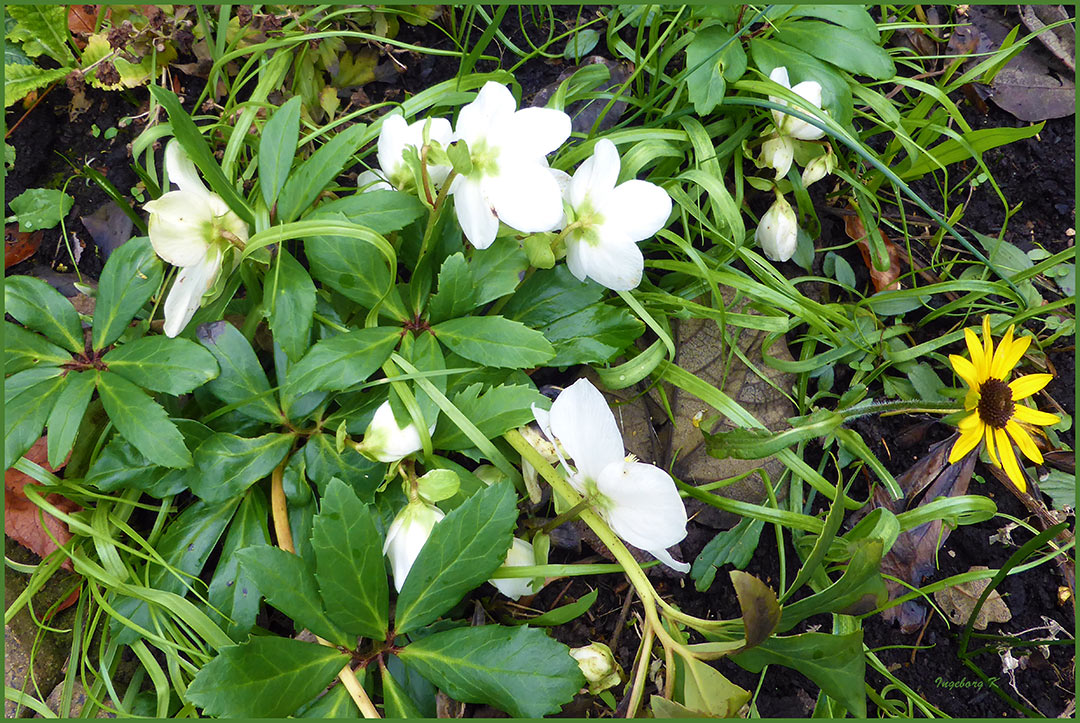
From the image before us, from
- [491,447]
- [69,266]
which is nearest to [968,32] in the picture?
[491,447]

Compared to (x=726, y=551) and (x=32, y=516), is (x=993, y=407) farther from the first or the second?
(x=32, y=516)

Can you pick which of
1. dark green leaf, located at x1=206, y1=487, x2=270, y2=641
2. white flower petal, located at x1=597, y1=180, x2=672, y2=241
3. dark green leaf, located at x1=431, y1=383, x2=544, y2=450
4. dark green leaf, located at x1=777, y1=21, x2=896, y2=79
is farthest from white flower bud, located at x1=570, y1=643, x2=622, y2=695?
dark green leaf, located at x1=777, y1=21, x2=896, y2=79

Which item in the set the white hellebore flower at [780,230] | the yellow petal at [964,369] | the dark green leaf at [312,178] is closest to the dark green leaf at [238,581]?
the dark green leaf at [312,178]

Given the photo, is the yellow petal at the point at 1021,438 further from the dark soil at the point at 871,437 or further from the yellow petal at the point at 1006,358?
the dark soil at the point at 871,437

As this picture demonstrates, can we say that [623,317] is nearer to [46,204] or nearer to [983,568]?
[983,568]

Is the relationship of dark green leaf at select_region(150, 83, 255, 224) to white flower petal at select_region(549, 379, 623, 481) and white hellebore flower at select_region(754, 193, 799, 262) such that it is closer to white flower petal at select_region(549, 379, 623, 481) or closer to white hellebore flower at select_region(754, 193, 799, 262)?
white flower petal at select_region(549, 379, 623, 481)
